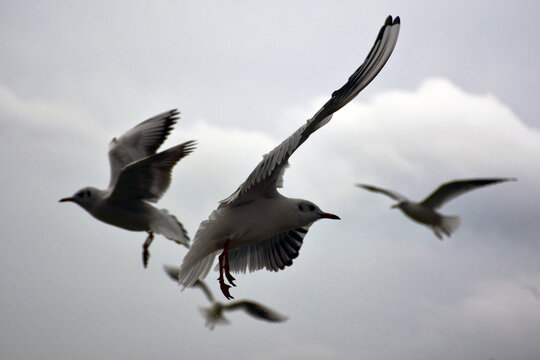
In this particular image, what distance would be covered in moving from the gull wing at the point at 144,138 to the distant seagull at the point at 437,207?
1956 mm

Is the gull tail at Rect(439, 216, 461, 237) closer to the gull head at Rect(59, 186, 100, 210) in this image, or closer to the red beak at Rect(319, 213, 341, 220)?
the red beak at Rect(319, 213, 341, 220)

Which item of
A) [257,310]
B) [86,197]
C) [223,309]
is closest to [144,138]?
[86,197]

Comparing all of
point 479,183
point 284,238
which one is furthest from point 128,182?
point 479,183

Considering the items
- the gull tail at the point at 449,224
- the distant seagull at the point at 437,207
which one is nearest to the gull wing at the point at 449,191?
the distant seagull at the point at 437,207

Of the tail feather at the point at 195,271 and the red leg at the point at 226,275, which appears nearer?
the red leg at the point at 226,275

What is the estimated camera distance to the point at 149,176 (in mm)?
5203

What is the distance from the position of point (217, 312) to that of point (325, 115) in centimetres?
588

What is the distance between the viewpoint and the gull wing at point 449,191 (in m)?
5.76

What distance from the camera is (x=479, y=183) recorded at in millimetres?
5652

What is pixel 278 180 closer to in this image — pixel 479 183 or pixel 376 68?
pixel 376 68

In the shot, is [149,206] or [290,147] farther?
[149,206]

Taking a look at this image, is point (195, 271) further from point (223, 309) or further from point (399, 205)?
point (223, 309)

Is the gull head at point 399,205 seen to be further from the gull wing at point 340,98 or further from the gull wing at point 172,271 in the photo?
the gull wing at point 340,98

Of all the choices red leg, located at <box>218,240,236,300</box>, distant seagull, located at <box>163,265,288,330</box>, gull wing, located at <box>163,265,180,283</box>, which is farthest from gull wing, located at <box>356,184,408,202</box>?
red leg, located at <box>218,240,236,300</box>
